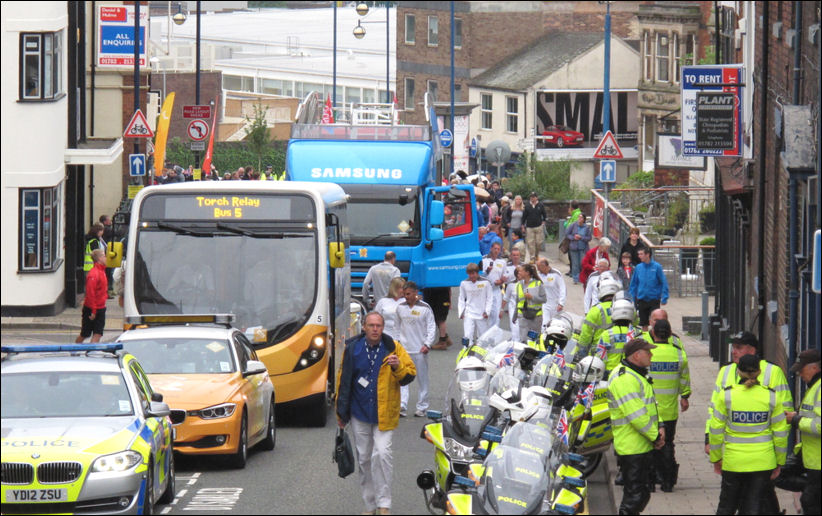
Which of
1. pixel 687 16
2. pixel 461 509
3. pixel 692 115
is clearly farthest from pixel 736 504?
pixel 687 16

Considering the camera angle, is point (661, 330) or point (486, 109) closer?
point (661, 330)

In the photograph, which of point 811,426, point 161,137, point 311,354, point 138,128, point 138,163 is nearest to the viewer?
point 811,426

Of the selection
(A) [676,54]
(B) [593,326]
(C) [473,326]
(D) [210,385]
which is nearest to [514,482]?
(D) [210,385]

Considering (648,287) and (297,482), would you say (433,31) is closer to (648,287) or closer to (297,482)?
(648,287)

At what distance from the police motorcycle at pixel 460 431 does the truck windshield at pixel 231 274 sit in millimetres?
5364

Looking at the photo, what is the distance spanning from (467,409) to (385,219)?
13851mm

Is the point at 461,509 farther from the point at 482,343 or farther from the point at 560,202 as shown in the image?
the point at 560,202

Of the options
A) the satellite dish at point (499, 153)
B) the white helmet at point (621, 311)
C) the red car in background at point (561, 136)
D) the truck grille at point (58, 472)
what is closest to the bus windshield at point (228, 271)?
the white helmet at point (621, 311)

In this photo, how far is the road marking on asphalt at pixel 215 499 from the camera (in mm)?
12867

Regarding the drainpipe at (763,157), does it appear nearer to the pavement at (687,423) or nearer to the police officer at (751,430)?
the pavement at (687,423)

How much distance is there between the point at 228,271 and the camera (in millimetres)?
17781

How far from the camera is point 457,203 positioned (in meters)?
28.1

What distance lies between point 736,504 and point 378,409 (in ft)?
10.1

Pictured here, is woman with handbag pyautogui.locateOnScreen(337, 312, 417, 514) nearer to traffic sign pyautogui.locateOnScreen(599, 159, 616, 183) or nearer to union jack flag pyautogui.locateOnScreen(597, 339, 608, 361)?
union jack flag pyautogui.locateOnScreen(597, 339, 608, 361)
